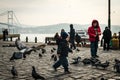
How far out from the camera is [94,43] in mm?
13914

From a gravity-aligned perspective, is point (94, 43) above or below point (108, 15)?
below

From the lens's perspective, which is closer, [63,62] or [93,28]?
[63,62]

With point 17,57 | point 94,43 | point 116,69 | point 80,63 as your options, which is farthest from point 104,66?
point 17,57

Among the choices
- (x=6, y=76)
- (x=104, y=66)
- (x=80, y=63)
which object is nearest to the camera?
(x=6, y=76)

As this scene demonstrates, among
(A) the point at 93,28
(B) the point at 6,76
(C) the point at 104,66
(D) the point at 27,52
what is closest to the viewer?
(B) the point at 6,76

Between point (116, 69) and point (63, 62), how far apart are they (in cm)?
204

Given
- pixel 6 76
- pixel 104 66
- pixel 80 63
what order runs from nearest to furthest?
pixel 6 76, pixel 104 66, pixel 80 63

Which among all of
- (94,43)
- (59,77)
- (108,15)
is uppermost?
(108,15)

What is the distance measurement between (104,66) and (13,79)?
154 inches

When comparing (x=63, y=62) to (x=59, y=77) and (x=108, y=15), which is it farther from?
(x=108, y=15)

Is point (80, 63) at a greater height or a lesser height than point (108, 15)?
lesser

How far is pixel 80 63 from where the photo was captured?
40.0 ft

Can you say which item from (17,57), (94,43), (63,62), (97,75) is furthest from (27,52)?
(97,75)

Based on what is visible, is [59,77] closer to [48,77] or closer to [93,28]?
[48,77]
